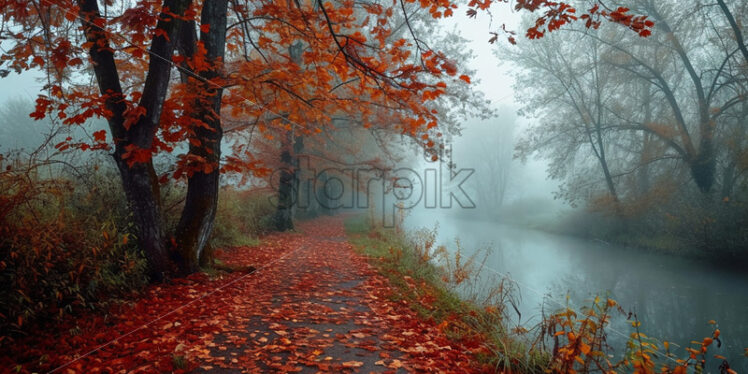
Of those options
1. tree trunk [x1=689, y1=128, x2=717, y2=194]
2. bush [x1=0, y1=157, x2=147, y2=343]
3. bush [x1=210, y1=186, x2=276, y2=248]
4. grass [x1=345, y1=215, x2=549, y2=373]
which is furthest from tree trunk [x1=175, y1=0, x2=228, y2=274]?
tree trunk [x1=689, y1=128, x2=717, y2=194]

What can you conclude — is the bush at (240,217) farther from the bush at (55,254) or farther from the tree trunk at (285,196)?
the bush at (55,254)

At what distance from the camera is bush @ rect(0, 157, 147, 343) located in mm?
2725

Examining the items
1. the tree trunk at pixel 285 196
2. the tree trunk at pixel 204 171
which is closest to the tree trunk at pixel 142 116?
the tree trunk at pixel 204 171

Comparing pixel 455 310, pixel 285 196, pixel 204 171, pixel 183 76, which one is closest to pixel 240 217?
pixel 285 196

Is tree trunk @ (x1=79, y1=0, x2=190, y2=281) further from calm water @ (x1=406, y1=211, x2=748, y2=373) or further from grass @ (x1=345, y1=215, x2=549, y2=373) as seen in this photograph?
calm water @ (x1=406, y1=211, x2=748, y2=373)

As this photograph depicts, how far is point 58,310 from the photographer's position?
2.93 meters

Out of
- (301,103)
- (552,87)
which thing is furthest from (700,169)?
(301,103)

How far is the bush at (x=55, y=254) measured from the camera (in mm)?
2725

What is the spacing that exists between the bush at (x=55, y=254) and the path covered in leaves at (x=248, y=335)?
229 millimetres

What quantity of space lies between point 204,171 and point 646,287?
9.45 metres

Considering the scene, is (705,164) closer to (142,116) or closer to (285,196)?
(285,196)

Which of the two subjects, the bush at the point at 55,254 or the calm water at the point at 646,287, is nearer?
the bush at the point at 55,254

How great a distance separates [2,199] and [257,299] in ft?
→ 8.08

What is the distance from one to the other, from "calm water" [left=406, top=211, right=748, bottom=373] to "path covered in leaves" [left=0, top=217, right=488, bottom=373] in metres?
1.67
